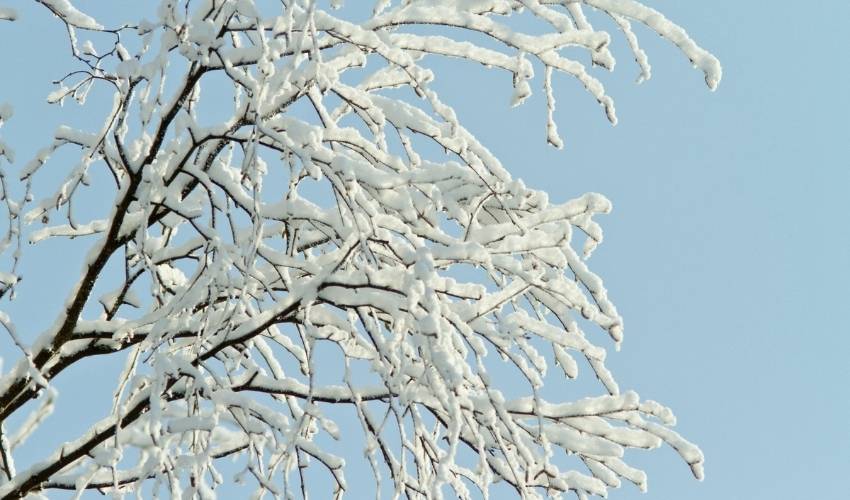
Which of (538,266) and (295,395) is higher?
(538,266)

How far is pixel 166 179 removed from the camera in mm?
4094

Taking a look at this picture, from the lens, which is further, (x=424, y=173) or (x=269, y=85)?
(x=424, y=173)

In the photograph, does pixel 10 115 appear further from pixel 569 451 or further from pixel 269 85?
pixel 569 451

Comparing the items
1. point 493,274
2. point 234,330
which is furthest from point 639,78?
point 234,330

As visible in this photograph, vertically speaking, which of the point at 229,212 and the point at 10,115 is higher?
the point at 10,115

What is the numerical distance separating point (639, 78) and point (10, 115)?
2437mm

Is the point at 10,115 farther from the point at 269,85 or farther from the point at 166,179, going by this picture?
the point at 269,85

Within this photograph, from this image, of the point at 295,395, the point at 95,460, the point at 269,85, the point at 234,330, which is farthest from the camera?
the point at 295,395

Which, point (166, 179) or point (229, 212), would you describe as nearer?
point (229, 212)

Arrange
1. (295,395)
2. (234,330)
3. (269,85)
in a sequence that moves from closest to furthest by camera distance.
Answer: (269,85) → (234,330) → (295,395)

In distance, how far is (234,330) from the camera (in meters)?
3.92

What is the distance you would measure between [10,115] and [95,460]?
141 centimetres

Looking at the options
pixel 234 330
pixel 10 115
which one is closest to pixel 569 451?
pixel 234 330

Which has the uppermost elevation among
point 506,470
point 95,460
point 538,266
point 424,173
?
point 538,266
